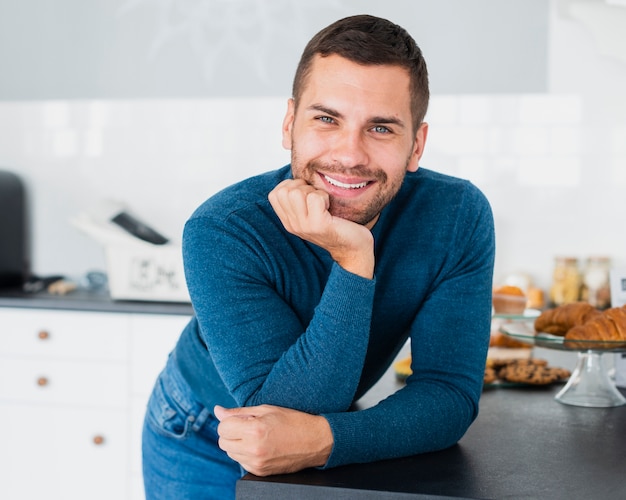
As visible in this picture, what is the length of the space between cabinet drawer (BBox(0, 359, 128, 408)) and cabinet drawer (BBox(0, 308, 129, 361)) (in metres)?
0.03

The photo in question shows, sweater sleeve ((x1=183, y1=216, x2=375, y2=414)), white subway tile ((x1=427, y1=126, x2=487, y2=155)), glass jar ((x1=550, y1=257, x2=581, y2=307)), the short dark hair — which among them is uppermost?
the short dark hair

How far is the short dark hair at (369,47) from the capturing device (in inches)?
48.3

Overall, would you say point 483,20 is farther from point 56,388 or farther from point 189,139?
point 56,388

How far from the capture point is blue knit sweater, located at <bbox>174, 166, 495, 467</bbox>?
1.15 meters

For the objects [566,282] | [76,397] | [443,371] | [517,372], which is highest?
[443,371]

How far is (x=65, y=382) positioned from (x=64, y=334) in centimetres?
16

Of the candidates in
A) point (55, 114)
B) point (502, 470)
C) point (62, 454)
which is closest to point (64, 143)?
point (55, 114)

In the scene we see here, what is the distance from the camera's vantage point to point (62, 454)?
9.71 feet

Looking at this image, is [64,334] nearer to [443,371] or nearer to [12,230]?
[12,230]

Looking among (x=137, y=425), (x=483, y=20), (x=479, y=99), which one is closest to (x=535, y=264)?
(x=479, y=99)

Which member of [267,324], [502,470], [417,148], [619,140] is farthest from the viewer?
[619,140]

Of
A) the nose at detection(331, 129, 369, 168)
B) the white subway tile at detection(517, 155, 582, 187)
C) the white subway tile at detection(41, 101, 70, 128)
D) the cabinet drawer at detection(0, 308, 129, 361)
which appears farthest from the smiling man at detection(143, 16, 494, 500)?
the white subway tile at detection(41, 101, 70, 128)

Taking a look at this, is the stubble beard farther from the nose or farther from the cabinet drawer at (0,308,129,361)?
the cabinet drawer at (0,308,129,361)

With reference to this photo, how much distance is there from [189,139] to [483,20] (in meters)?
1.13
